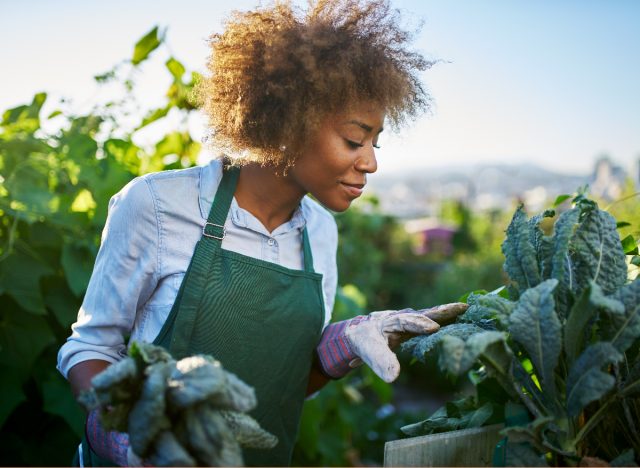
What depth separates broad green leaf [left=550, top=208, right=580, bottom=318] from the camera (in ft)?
3.26

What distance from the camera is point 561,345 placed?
0.92m

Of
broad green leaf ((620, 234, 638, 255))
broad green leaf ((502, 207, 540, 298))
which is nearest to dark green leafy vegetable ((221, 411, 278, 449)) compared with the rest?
broad green leaf ((502, 207, 540, 298))

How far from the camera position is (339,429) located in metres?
3.18

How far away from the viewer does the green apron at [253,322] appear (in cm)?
141

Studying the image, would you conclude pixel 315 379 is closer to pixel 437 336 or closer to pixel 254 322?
pixel 254 322

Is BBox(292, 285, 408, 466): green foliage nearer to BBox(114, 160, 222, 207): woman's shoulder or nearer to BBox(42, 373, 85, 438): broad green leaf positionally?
BBox(42, 373, 85, 438): broad green leaf

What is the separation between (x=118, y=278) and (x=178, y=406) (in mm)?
683

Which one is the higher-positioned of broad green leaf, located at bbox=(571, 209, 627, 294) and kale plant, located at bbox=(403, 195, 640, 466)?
broad green leaf, located at bbox=(571, 209, 627, 294)

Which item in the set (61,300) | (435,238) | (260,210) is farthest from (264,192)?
(435,238)

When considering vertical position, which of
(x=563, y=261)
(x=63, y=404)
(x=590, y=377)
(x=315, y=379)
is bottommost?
(x=63, y=404)

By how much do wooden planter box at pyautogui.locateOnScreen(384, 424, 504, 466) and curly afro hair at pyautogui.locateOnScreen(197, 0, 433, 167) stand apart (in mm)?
683

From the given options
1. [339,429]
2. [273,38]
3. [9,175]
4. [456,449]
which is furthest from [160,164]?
[456,449]

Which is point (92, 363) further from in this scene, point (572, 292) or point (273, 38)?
point (572, 292)

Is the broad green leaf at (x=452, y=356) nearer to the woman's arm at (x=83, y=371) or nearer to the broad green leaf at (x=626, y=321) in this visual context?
the broad green leaf at (x=626, y=321)
